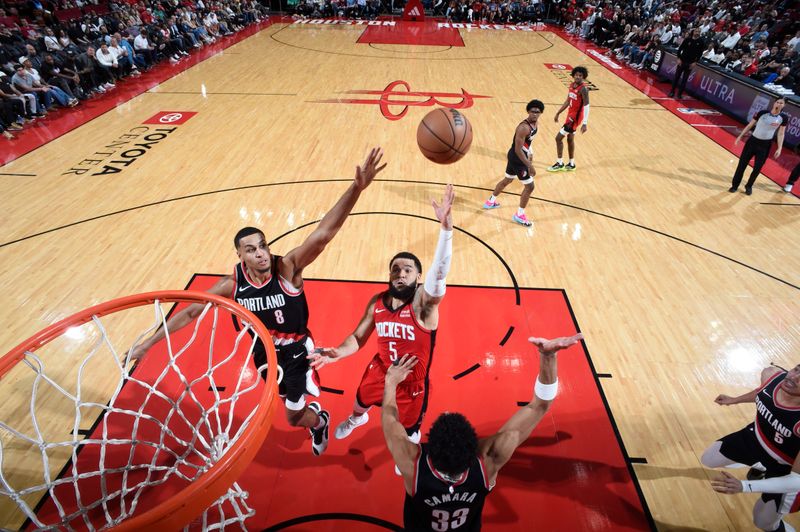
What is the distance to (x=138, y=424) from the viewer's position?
3520 mm

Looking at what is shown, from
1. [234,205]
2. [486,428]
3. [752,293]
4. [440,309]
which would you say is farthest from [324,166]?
[752,293]

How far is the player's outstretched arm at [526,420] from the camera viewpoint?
219 cm

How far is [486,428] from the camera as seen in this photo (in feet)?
A: 12.3

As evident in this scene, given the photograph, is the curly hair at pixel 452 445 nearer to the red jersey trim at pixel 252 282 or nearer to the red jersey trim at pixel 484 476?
the red jersey trim at pixel 484 476

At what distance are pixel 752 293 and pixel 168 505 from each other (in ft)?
20.2

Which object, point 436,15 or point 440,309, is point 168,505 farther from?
point 436,15

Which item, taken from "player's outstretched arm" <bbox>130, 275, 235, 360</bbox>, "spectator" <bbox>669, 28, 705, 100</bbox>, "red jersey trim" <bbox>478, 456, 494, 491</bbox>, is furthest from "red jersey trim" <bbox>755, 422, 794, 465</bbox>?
"spectator" <bbox>669, 28, 705, 100</bbox>

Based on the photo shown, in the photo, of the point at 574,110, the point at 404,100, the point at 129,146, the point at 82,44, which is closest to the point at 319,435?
the point at 574,110

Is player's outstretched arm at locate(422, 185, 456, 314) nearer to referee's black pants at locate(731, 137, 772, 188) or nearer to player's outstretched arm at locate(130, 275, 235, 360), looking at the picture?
player's outstretched arm at locate(130, 275, 235, 360)

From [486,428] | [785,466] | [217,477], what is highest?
[217,477]

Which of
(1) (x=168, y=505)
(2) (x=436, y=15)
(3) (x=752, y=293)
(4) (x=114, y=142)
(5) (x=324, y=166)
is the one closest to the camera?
(1) (x=168, y=505)

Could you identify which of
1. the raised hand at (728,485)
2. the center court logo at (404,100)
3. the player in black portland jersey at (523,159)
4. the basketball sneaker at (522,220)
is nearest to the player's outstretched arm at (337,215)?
the raised hand at (728,485)

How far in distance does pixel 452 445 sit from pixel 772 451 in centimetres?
239

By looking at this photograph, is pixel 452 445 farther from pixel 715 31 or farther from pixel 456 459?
pixel 715 31
